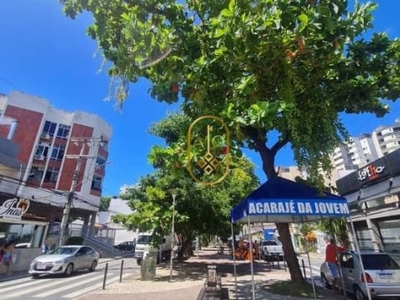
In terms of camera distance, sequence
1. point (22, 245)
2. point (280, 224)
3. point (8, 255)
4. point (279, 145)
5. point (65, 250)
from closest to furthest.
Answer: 1. point (280, 224)
2. point (279, 145)
3. point (8, 255)
4. point (65, 250)
5. point (22, 245)

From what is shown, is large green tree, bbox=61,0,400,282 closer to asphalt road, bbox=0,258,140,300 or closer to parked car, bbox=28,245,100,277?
asphalt road, bbox=0,258,140,300

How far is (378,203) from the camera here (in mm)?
14695

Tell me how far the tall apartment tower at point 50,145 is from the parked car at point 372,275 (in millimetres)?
27960

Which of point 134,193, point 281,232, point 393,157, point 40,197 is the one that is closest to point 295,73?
point 281,232

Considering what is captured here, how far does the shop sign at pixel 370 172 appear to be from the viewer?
1412 centimetres

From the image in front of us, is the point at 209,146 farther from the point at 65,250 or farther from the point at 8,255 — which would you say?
the point at 8,255

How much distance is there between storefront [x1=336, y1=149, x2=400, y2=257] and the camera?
1311 centimetres

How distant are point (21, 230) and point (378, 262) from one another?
63.1ft

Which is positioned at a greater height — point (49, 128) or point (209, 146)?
point (49, 128)

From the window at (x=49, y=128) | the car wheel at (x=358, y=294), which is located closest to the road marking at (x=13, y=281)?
the car wheel at (x=358, y=294)

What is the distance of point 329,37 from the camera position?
20.2ft

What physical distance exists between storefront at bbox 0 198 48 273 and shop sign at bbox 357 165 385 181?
63.5ft

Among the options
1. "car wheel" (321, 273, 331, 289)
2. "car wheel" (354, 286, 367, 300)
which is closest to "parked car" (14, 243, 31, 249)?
"car wheel" (321, 273, 331, 289)

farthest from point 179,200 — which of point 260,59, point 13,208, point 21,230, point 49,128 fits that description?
point 49,128
